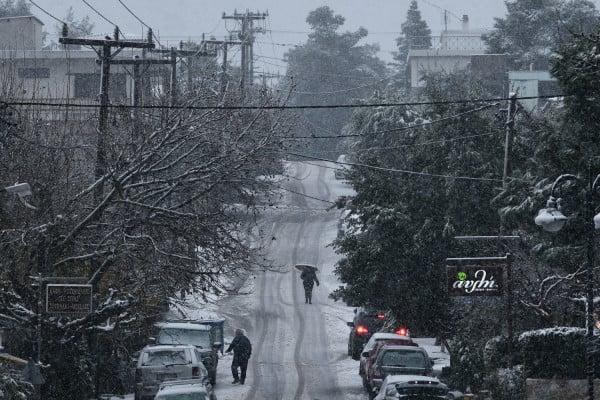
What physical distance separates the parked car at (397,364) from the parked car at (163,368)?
4.32 m

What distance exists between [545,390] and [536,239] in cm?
726

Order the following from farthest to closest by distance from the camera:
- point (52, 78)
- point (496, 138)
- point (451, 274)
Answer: point (52, 78) → point (496, 138) → point (451, 274)

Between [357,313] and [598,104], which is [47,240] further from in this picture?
[357,313]

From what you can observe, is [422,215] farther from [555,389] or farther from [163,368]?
[163,368]

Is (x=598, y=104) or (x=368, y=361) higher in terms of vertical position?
(x=598, y=104)

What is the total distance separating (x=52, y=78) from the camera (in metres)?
72.2

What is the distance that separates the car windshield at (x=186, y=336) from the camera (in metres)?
32.7

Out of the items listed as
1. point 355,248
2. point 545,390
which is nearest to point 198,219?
point 545,390

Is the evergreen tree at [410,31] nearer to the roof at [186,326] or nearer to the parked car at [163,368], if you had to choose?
the roof at [186,326]

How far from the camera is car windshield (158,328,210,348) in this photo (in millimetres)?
32688

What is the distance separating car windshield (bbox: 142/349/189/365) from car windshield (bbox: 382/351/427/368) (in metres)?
5.06

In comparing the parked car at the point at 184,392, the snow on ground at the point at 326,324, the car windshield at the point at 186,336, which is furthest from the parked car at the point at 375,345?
the parked car at the point at 184,392

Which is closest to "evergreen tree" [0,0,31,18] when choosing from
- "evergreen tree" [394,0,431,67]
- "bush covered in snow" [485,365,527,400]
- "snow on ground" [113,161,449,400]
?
"evergreen tree" [394,0,431,67]

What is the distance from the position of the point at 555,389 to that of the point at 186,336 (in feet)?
36.2
